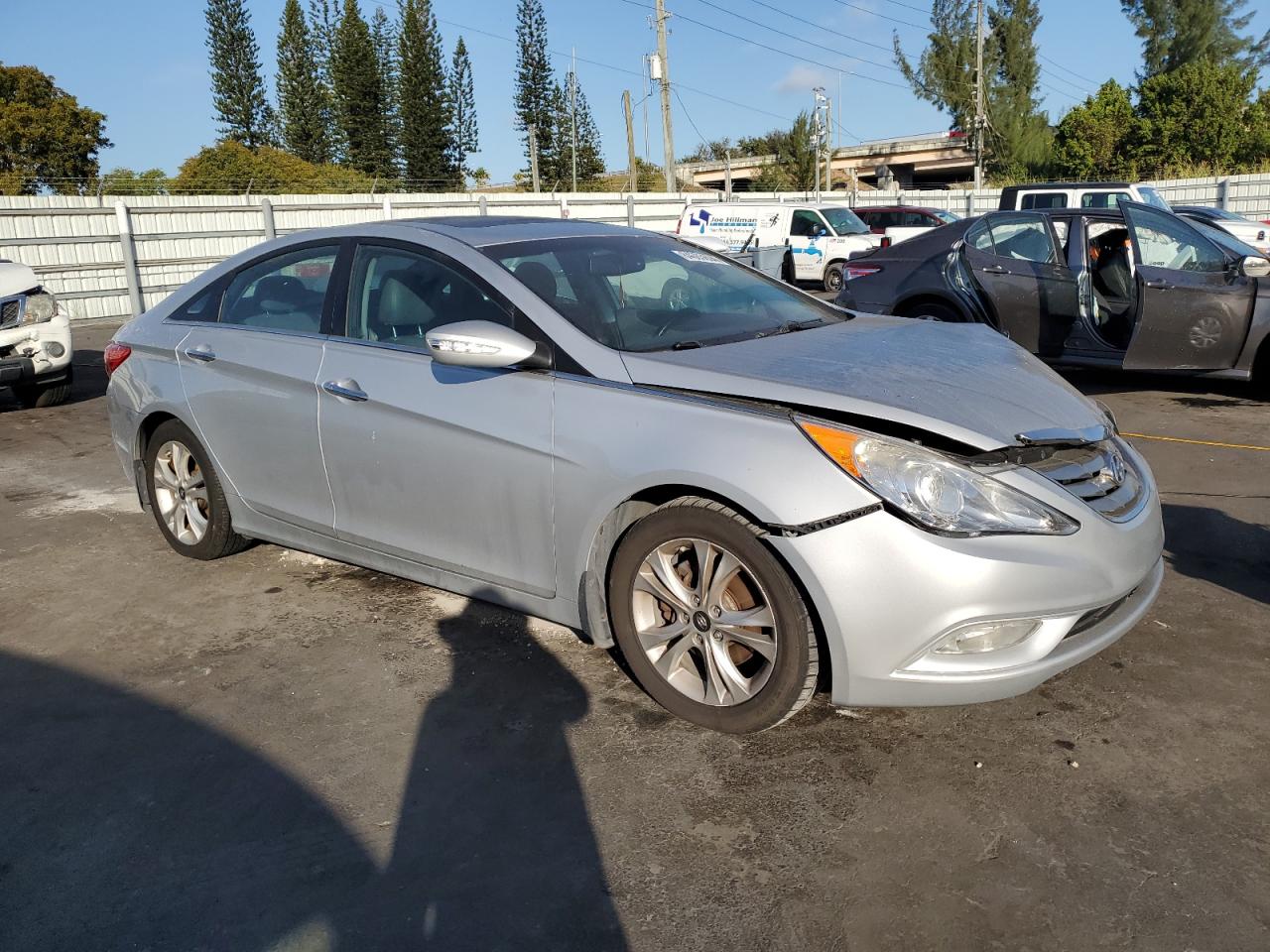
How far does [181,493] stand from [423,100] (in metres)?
50.3

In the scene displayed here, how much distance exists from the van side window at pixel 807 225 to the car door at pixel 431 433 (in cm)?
1841

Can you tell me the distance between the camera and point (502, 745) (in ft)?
10.5

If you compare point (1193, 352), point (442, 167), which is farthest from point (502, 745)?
point (442, 167)

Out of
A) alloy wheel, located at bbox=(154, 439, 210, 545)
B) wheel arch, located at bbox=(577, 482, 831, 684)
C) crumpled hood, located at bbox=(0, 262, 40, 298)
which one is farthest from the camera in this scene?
crumpled hood, located at bbox=(0, 262, 40, 298)

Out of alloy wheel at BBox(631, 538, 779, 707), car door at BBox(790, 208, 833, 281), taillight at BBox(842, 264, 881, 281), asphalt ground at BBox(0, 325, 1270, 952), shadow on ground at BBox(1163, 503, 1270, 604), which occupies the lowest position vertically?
asphalt ground at BBox(0, 325, 1270, 952)

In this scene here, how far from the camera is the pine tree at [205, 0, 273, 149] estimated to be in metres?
50.1

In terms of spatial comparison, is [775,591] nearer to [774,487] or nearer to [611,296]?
[774,487]

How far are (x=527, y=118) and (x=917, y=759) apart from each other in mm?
55017

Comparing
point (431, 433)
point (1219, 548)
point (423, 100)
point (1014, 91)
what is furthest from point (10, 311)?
point (1014, 91)

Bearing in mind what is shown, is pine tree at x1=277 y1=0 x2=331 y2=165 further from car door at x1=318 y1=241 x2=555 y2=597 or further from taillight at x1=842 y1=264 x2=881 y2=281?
car door at x1=318 y1=241 x2=555 y2=597

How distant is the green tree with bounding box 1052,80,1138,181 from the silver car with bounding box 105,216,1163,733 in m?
56.6

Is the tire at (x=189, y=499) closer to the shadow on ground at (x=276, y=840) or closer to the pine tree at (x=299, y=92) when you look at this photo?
the shadow on ground at (x=276, y=840)

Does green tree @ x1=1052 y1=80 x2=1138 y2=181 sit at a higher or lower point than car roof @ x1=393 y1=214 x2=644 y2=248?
higher

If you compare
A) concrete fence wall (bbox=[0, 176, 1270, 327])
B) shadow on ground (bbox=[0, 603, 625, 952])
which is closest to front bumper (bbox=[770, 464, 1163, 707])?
shadow on ground (bbox=[0, 603, 625, 952])
